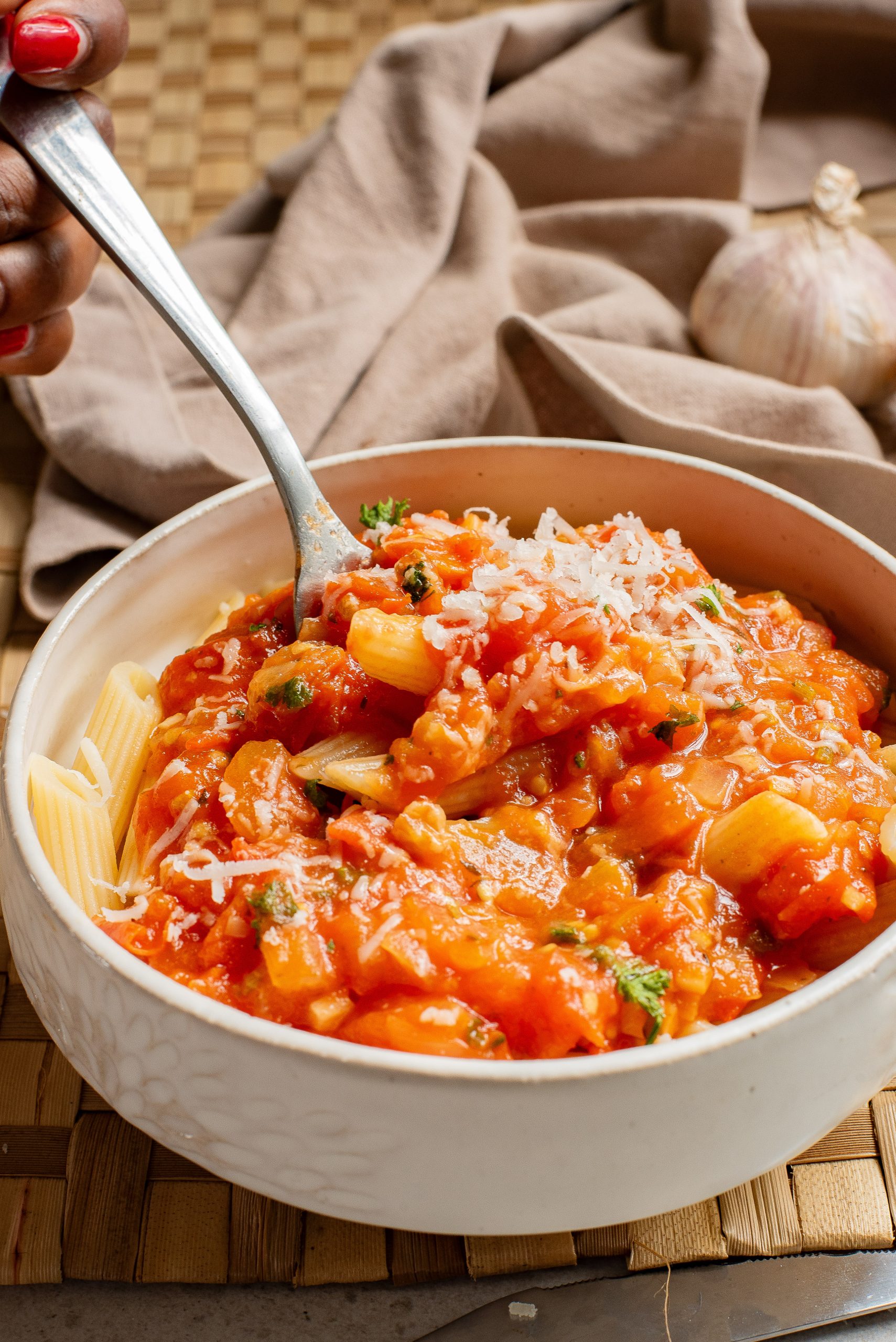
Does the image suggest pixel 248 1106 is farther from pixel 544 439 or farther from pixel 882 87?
pixel 882 87

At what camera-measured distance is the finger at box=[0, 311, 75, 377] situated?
316 centimetres

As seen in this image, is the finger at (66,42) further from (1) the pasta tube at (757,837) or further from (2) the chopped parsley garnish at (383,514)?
(1) the pasta tube at (757,837)

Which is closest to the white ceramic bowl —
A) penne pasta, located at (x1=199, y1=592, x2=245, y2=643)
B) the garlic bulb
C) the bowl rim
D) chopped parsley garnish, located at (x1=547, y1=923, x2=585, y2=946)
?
the bowl rim

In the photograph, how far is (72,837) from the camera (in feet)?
7.24

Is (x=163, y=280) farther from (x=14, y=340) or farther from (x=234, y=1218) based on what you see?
(x=234, y=1218)

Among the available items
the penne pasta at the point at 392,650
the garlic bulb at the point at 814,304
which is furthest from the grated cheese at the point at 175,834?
the garlic bulb at the point at 814,304

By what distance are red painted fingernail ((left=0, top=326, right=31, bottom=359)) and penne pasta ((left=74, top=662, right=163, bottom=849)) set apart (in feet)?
3.67

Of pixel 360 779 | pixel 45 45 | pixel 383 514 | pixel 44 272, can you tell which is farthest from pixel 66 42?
pixel 360 779

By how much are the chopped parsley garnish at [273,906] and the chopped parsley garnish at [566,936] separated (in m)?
0.41

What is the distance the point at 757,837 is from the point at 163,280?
1706 mm

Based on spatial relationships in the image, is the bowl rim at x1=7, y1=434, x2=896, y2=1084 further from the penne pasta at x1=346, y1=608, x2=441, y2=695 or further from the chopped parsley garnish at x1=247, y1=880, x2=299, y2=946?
the penne pasta at x1=346, y1=608, x2=441, y2=695

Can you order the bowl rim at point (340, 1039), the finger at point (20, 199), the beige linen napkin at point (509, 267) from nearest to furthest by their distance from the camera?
1. the bowl rim at point (340, 1039)
2. the finger at point (20, 199)
3. the beige linen napkin at point (509, 267)

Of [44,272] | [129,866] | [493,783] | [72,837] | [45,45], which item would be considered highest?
[45,45]

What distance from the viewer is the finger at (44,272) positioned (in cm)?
294
